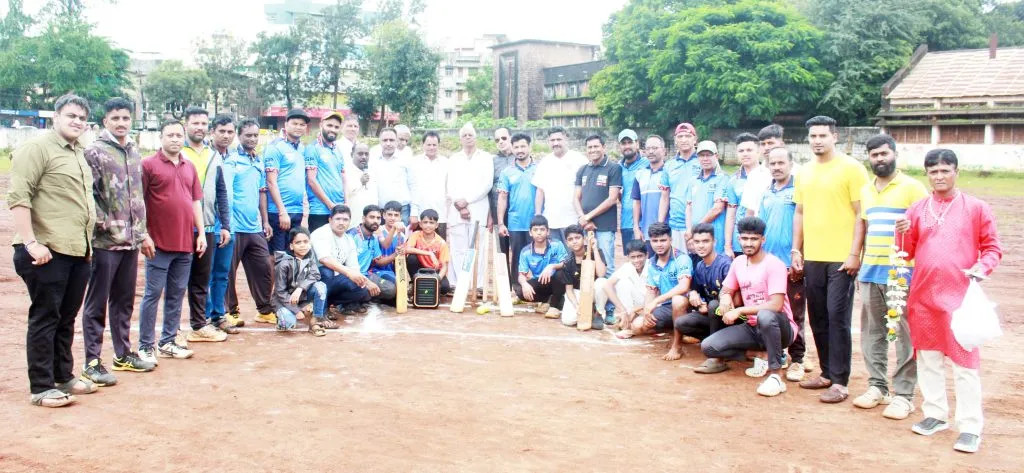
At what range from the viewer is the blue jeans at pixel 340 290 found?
818 centimetres

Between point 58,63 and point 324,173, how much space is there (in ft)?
162

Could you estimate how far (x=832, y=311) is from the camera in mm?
5691

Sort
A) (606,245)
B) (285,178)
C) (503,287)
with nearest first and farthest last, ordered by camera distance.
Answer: (285,178)
(606,245)
(503,287)

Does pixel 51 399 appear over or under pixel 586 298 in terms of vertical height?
under

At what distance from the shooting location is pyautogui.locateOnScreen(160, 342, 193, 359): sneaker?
21.4 ft

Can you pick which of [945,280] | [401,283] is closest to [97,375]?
[401,283]

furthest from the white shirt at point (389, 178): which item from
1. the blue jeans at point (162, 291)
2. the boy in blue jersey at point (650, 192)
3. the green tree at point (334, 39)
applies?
the green tree at point (334, 39)

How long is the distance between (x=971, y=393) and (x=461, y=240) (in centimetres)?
600

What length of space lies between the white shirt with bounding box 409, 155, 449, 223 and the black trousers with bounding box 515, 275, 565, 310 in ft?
5.33

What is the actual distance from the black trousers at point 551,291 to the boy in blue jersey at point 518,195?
2.14 feet

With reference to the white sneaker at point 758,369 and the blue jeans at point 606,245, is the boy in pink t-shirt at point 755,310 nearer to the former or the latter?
the white sneaker at point 758,369

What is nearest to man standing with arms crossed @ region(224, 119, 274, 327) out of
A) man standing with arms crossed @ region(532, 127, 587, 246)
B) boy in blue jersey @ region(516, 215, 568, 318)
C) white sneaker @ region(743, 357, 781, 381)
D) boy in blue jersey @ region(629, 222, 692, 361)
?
boy in blue jersey @ region(516, 215, 568, 318)

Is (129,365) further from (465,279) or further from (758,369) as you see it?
(758,369)

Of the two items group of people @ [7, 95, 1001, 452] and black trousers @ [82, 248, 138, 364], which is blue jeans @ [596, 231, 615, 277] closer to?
group of people @ [7, 95, 1001, 452]
